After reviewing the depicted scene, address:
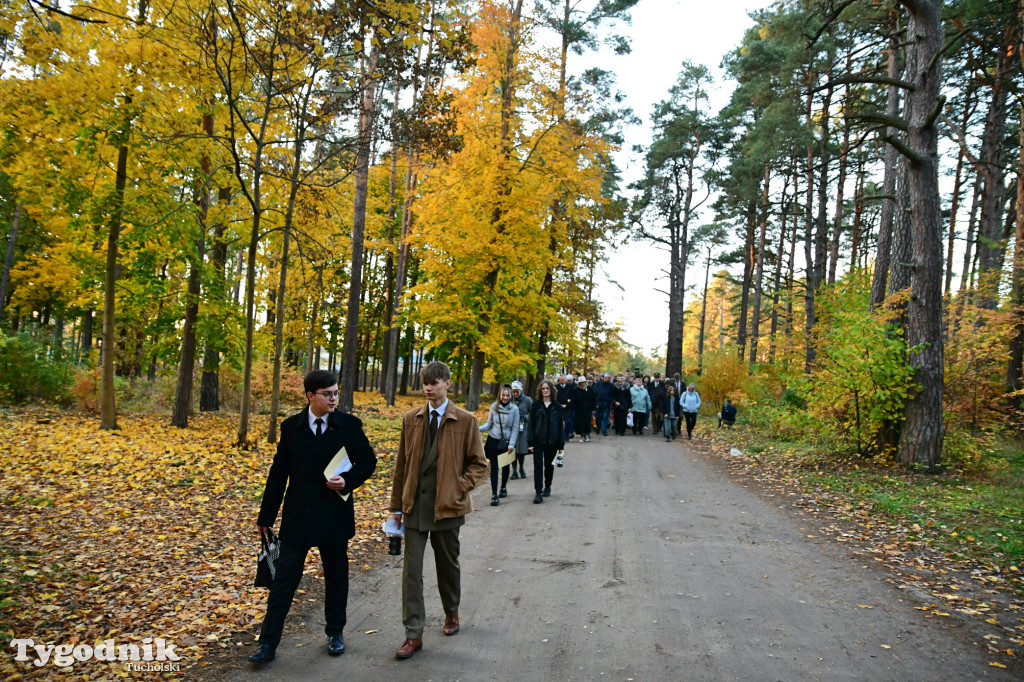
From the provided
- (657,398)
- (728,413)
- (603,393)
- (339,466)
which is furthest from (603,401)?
(339,466)

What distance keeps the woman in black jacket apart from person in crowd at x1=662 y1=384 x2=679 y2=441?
9.64 metres

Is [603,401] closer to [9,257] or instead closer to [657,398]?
[657,398]

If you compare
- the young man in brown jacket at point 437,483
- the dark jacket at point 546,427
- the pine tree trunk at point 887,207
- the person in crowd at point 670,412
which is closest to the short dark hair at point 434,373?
the young man in brown jacket at point 437,483

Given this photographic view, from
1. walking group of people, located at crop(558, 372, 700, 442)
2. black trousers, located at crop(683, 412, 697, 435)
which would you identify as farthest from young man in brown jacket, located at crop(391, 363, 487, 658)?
black trousers, located at crop(683, 412, 697, 435)

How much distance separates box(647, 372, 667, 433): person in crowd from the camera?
2030 centimetres

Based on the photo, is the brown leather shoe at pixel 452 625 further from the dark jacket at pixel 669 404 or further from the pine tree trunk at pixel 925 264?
the dark jacket at pixel 669 404

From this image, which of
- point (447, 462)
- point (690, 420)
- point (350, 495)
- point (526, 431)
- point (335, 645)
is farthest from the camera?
point (690, 420)

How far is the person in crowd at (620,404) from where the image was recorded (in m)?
21.0

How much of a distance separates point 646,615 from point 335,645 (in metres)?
2.44

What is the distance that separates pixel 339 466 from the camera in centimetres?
429

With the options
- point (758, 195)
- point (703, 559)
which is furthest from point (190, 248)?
point (758, 195)

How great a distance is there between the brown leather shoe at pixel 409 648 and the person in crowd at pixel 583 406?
1328cm

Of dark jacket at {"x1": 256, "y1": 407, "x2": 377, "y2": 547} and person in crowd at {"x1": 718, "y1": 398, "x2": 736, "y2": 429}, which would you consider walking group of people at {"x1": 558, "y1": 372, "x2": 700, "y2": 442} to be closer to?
person in crowd at {"x1": 718, "y1": 398, "x2": 736, "y2": 429}

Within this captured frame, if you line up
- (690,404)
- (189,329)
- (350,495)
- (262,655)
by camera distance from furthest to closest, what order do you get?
(690,404) < (189,329) < (350,495) < (262,655)
